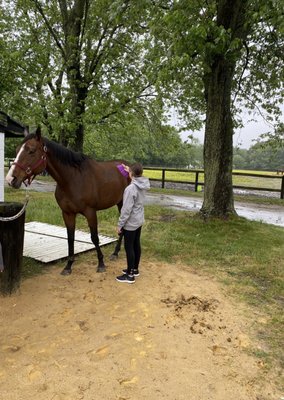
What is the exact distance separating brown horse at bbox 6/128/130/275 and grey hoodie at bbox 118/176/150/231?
72 centimetres

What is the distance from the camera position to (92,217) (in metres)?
5.10

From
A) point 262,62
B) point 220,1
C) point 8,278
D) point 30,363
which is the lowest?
Result: point 30,363

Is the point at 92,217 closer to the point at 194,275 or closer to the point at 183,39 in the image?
the point at 194,275

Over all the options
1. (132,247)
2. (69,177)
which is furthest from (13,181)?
(132,247)

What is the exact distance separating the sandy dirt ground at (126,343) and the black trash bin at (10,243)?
0.19 meters

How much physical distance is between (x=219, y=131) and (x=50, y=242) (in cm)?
528

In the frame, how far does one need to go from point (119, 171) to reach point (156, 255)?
1787mm

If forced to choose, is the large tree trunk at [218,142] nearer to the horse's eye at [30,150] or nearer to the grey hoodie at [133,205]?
the grey hoodie at [133,205]

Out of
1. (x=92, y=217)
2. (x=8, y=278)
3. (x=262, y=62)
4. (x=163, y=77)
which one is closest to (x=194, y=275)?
(x=92, y=217)

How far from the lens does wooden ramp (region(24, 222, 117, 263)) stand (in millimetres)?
5814

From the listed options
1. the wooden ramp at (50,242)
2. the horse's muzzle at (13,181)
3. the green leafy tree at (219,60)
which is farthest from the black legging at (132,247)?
the green leafy tree at (219,60)

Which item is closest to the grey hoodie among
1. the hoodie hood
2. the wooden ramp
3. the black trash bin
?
the hoodie hood

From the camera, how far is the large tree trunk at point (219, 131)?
831cm

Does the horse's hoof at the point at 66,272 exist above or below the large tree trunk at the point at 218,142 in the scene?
below
